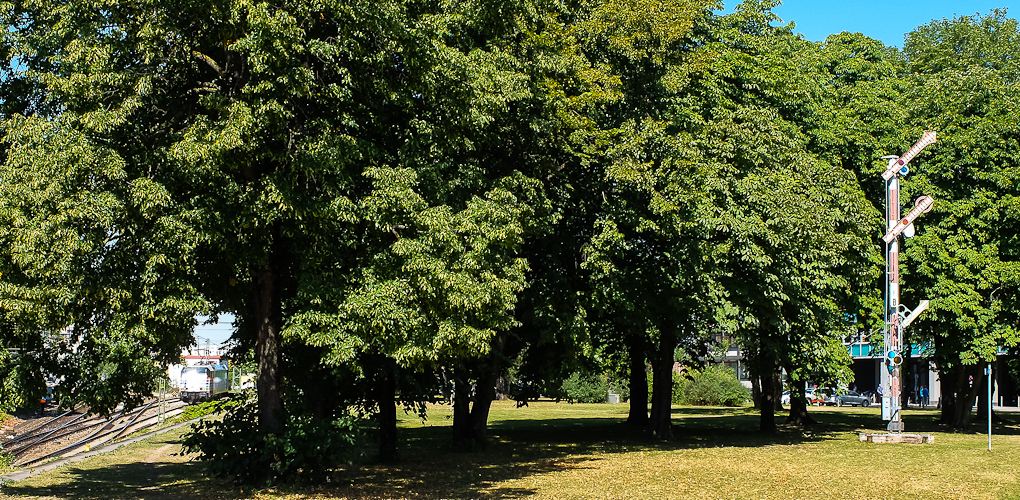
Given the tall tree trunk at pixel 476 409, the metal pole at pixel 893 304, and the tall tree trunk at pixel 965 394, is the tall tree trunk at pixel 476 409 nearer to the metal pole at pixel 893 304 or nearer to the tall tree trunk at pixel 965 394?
the metal pole at pixel 893 304

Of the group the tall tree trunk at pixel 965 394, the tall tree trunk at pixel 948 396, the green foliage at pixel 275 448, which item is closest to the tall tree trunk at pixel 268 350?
the green foliage at pixel 275 448

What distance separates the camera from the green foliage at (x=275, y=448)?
45.2 ft

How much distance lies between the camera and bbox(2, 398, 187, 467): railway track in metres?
24.6

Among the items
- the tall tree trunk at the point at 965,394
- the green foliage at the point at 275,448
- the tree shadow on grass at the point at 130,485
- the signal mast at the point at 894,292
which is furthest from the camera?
the tall tree trunk at the point at 965,394

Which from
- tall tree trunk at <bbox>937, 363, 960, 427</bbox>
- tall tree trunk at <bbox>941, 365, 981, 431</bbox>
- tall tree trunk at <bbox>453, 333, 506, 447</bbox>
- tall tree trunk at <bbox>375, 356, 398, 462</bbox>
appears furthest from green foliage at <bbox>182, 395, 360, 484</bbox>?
tall tree trunk at <bbox>937, 363, 960, 427</bbox>

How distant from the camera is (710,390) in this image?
5722cm

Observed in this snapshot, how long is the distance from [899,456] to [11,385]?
17.4 m

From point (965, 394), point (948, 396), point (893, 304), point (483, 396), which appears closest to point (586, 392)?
point (948, 396)

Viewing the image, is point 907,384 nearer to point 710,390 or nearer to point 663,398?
point 710,390

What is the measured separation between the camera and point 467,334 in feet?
40.4

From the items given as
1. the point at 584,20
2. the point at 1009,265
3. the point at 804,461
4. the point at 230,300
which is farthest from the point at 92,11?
the point at 1009,265

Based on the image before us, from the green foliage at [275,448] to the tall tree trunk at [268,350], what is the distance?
9.8 inches

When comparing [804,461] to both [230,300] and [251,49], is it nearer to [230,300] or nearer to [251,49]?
[230,300]

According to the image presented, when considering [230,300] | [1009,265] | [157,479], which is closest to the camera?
[230,300]
